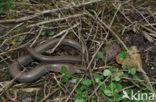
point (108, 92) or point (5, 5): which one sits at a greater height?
point (5, 5)

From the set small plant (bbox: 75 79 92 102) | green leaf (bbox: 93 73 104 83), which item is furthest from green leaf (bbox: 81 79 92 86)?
green leaf (bbox: 93 73 104 83)

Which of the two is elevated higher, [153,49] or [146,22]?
[146,22]

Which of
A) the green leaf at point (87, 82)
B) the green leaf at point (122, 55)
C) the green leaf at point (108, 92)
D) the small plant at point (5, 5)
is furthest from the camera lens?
the small plant at point (5, 5)

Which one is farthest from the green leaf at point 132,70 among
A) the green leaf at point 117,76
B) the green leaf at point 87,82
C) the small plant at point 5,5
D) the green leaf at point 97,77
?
the small plant at point 5,5

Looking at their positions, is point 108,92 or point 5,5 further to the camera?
point 5,5

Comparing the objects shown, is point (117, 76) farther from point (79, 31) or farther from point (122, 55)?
point (79, 31)

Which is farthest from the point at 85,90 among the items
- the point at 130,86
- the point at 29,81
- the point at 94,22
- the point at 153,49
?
the point at 153,49

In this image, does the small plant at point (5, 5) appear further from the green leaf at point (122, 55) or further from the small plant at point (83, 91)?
the green leaf at point (122, 55)

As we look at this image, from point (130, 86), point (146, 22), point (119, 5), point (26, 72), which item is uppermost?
point (119, 5)

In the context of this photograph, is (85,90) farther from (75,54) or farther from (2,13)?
(2,13)

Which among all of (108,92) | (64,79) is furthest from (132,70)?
(64,79)

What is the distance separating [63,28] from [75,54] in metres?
0.53

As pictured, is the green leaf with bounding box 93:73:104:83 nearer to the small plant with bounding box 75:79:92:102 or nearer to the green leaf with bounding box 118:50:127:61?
the small plant with bounding box 75:79:92:102

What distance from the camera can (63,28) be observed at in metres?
3.69
